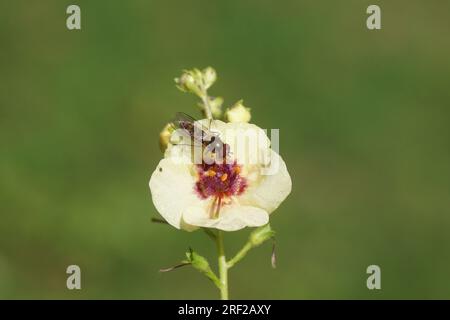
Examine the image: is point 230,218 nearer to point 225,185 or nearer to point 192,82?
point 225,185

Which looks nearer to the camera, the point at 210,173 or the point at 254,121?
the point at 210,173

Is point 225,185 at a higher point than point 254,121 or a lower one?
lower

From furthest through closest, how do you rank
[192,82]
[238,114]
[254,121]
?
1. [254,121]
2. [192,82]
3. [238,114]

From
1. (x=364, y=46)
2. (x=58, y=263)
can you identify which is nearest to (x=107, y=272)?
(x=58, y=263)

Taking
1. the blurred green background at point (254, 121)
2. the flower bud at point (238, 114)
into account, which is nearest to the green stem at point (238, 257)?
the flower bud at point (238, 114)

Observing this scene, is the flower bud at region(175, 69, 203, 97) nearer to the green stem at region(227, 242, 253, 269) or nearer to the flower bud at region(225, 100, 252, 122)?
the flower bud at region(225, 100, 252, 122)

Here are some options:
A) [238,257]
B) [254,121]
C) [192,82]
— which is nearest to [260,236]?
[238,257]

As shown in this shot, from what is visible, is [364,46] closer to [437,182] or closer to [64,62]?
[437,182]
